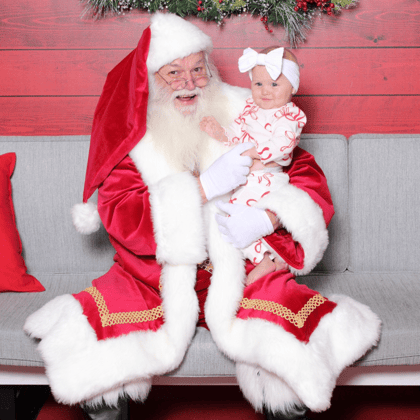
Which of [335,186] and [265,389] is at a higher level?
[335,186]

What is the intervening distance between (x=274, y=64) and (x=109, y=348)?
38.9 inches

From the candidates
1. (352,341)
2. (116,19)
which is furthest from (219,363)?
(116,19)

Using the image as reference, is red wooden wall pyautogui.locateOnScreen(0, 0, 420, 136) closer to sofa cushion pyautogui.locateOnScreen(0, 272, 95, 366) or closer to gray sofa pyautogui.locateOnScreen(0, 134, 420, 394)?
gray sofa pyautogui.locateOnScreen(0, 134, 420, 394)

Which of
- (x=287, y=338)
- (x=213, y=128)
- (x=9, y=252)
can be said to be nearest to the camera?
(x=287, y=338)

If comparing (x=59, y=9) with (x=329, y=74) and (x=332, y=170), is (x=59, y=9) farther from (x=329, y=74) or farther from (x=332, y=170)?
(x=332, y=170)

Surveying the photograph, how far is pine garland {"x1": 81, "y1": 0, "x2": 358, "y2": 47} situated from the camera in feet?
6.71

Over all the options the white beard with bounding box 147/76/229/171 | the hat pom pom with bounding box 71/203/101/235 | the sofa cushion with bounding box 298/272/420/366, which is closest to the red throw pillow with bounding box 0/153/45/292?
the hat pom pom with bounding box 71/203/101/235

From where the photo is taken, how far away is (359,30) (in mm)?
2174

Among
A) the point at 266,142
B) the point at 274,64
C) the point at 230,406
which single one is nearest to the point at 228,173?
the point at 266,142

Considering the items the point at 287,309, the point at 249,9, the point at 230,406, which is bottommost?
the point at 230,406

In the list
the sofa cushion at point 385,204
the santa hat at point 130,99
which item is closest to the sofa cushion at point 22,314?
the santa hat at point 130,99

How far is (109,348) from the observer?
1300mm

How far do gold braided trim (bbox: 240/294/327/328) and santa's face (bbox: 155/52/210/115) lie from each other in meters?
0.69

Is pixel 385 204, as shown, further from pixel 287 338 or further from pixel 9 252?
pixel 9 252
